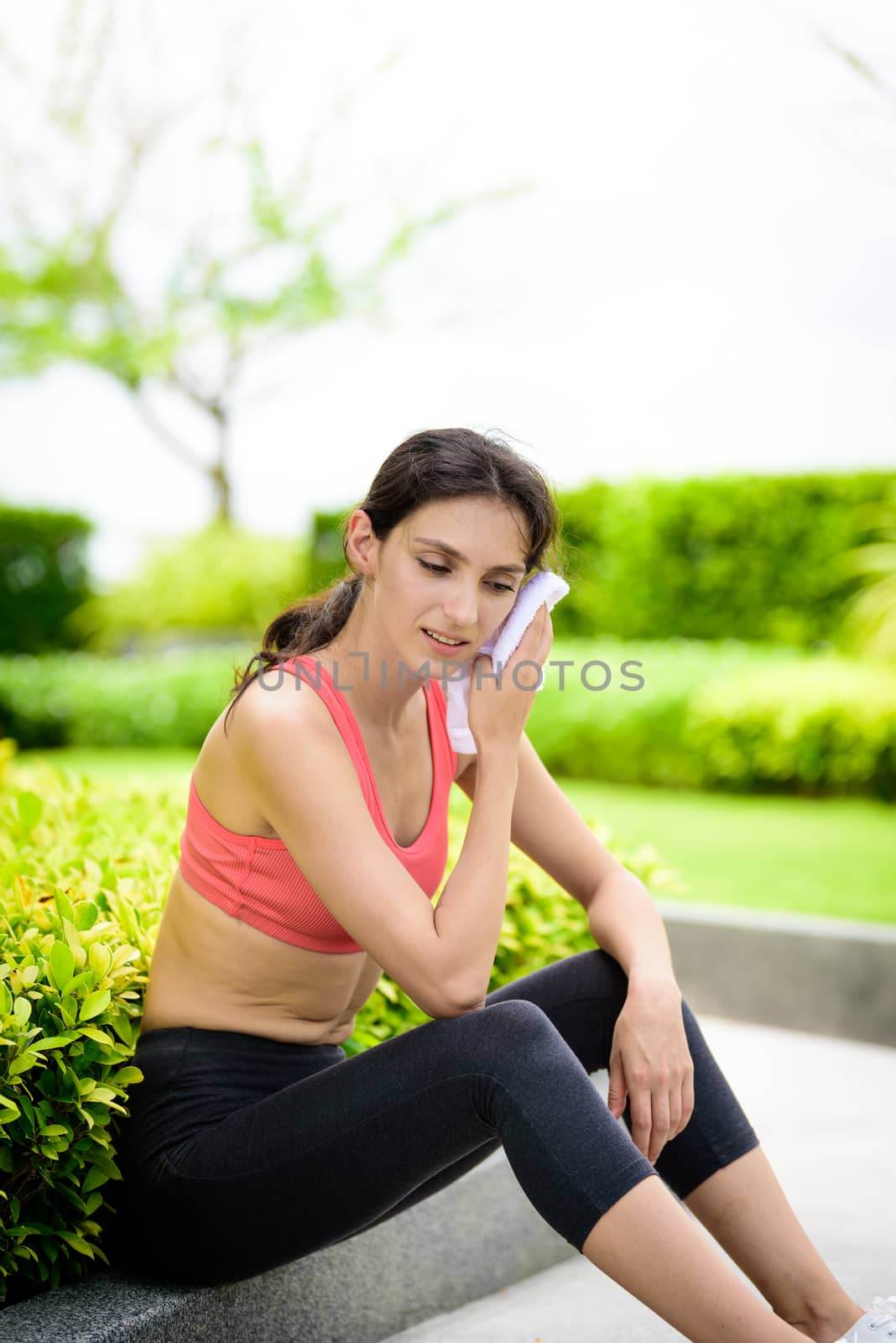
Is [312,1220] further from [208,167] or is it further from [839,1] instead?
[208,167]

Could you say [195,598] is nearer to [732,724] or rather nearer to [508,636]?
[732,724]

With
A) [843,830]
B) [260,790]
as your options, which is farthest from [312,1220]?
[843,830]

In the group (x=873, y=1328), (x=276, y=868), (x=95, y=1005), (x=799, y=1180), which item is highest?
(x=276, y=868)

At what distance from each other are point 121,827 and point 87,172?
Result: 1480 centimetres

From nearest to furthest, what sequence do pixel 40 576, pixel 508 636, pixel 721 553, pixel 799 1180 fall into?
pixel 508 636, pixel 799 1180, pixel 721 553, pixel 40 576

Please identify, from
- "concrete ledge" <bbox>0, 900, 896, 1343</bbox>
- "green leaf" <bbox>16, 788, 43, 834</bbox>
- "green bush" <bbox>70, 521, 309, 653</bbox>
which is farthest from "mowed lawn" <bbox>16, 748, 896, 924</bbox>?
"green bush" <bbox>70, 521, 309, 653</bbox>

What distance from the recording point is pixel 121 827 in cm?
290

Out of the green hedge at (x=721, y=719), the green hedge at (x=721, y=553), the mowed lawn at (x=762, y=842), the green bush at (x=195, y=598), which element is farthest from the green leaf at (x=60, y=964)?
the green bush at (x=195, y=598)

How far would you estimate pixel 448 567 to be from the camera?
1.80m

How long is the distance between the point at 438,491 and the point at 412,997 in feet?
2.32

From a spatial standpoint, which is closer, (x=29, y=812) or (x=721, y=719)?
(x=29, y=812)

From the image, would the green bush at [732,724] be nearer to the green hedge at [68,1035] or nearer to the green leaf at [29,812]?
the green leaf at [29,812]

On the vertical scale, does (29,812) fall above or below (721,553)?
above

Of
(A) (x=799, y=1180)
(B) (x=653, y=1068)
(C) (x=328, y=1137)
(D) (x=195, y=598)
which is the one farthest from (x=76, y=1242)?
(D) (x=195, y=598)
